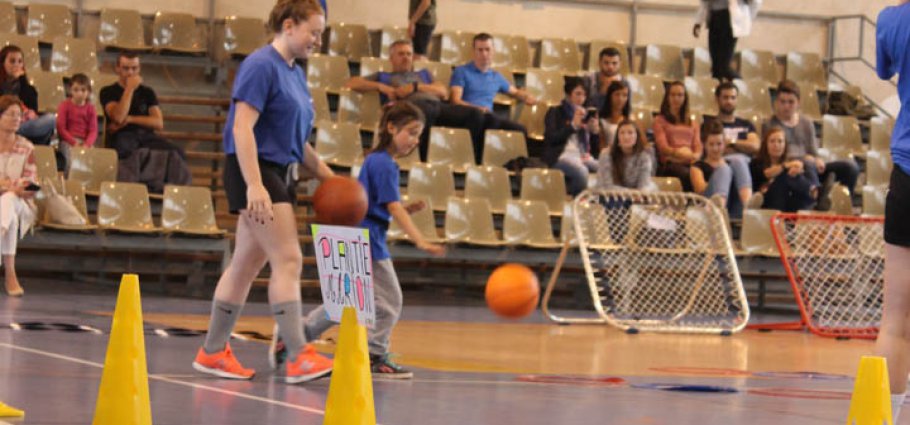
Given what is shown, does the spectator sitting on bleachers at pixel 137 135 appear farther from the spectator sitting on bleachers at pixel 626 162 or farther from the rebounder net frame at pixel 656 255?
the spectator sitting on bleachers at pixel 626 162

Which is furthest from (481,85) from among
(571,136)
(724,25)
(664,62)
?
(664,62)

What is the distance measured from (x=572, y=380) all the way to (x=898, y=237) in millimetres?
3057

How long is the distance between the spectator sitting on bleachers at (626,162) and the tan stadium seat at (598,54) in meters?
3.84

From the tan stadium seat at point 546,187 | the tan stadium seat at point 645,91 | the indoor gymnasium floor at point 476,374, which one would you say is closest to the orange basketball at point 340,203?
the indoor gymnasium floor at point 476,374

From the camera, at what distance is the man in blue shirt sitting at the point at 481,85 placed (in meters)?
15.8

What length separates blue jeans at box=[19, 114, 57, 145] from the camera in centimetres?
1409

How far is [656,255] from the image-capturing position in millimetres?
14078

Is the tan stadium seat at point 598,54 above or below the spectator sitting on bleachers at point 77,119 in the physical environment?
above

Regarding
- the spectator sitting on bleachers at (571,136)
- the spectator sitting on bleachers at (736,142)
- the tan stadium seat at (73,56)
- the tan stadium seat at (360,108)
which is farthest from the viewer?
the tan stadium seat at (360,108)

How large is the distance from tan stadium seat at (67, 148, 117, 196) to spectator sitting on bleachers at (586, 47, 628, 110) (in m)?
4.97

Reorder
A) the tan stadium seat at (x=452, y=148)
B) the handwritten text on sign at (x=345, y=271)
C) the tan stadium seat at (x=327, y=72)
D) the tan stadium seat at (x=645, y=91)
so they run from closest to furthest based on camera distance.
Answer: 1. the handwritten text on sign at (x=345, y=271)
2. the tan stadium seat at (x=452, y=148)
3. the tan stadium seat at (x=327, y=72)
4. the tan stadium seat at (x=645, y=91)

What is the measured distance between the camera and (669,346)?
1145 cm

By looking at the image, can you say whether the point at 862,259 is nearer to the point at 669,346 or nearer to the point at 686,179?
the point at 686,179

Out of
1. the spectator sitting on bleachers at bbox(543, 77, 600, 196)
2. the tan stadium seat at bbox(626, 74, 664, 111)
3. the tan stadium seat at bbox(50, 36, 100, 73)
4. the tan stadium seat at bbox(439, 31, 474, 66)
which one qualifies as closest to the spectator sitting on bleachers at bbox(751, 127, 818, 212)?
the spectator sitting on bleachers at bbox(543, 77, 600, 196)
